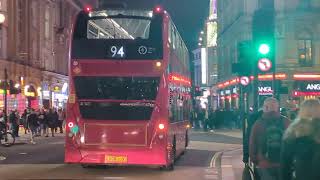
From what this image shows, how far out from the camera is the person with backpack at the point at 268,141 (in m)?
7.60

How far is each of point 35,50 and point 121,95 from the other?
37239 millimetres

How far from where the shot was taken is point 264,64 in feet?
44.2

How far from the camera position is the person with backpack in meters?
7.60

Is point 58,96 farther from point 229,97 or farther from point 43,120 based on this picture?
point 43,120

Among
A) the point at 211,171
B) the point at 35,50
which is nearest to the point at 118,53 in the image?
the point at 211,171

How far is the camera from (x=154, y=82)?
48.1ft

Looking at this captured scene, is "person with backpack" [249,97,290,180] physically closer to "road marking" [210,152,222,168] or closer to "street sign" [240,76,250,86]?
"road marking" [210,152,222,168]

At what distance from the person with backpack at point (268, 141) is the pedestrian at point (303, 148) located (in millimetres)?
1684

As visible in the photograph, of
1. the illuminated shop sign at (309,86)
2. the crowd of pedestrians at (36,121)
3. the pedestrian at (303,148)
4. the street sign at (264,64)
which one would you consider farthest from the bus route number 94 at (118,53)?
the illuminated shop sign at (309,86)

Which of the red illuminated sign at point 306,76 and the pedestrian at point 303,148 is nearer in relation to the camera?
the pedestrian at point 303,148

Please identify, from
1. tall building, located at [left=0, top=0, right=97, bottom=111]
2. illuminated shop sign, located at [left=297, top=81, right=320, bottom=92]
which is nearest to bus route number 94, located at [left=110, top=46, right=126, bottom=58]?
tall building, located at [left=0, top=0, right=97, bottom=111]

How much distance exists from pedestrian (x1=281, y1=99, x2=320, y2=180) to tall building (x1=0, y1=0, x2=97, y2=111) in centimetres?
3141

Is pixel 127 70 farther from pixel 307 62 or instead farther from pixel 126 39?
pixel 307 62

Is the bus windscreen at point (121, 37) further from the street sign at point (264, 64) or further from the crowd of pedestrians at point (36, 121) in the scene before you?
the crowd of pedestrians at point (36, 121)
